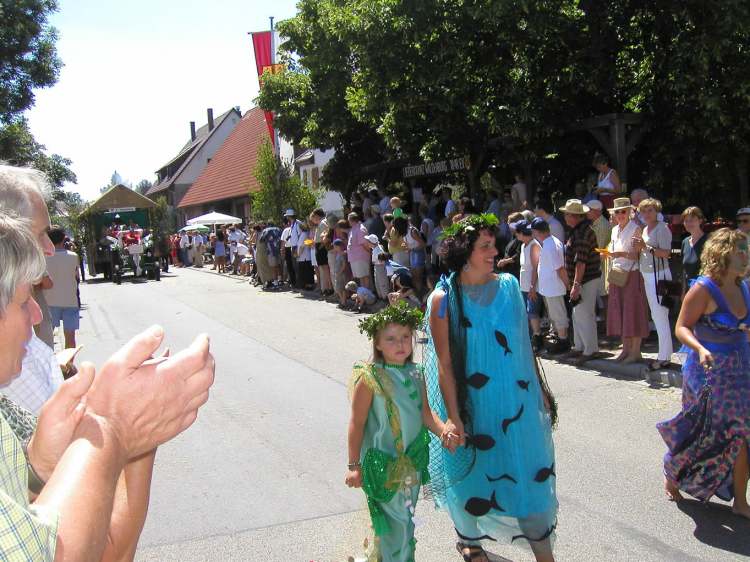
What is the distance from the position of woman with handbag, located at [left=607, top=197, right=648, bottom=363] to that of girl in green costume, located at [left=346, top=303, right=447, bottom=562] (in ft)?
18.5

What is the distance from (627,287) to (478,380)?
18.2ft

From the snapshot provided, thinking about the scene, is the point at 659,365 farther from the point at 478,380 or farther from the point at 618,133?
the point at 618,133

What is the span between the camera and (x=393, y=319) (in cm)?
366

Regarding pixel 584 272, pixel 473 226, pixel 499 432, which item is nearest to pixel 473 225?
pixel 473 226

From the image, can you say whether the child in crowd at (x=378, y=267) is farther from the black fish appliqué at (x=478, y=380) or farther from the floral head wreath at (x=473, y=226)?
the black fish appliqué at (x=478, y=380)

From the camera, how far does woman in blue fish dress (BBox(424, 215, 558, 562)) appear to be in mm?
3652

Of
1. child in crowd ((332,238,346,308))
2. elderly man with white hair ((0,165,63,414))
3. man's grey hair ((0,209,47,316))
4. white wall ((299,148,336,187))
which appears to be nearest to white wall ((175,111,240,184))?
white wall ((299,148,336,187))

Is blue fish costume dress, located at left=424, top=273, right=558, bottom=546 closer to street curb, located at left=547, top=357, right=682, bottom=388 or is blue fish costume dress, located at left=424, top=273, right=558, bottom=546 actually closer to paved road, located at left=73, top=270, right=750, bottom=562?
paved road, located at left=73, top=270, right=750, bottom=562

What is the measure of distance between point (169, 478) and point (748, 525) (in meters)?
3.88

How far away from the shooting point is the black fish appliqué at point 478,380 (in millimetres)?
3721

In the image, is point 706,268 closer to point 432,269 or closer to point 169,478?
point 169,478

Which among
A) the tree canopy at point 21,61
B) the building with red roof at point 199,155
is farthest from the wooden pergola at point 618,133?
the building with red roof at point 199,155

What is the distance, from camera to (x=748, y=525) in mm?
4402

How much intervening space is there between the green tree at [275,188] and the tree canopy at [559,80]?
32.6 ft
